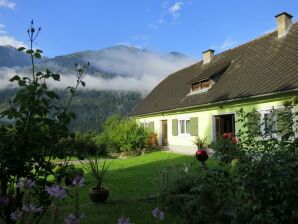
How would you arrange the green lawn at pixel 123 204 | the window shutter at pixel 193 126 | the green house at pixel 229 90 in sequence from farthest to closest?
the window shutter at pixel 193 126 < the green house at pixel 229 90 < the green lawn at pixel 123 204

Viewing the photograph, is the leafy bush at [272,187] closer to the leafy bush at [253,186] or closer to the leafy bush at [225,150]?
the leafy bush at [253,186]

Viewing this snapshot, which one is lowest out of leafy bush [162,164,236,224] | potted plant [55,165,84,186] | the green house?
Answer: leafy bush [162,164,236,224]

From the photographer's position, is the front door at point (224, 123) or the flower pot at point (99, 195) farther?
the front door at point (224, 123)

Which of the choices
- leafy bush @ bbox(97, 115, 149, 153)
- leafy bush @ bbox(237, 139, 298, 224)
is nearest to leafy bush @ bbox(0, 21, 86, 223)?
leafy bush @ bbox(237, 139, 298, 224)

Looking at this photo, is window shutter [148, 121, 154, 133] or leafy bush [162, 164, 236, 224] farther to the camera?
window shutter [148, 121, 154, 133]

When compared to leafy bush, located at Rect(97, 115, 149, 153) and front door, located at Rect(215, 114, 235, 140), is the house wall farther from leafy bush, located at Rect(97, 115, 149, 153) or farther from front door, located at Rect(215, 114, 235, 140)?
leafy bush, located at Rect(97, 115, 149, 153)

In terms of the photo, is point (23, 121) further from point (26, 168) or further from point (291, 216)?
point (291, 216)

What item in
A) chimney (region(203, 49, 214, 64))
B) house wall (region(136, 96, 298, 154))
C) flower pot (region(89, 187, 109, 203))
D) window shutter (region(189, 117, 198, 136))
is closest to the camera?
flower pot (region(89, 187, 109, 203))

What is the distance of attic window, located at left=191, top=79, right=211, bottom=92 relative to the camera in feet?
68.8

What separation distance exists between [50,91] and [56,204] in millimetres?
1544

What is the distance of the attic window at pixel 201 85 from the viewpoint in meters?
21.0

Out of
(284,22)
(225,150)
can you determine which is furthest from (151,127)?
(225,150)

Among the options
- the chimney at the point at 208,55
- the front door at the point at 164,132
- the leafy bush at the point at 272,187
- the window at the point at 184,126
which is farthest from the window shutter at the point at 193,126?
the leafy bush at the point at 272,187

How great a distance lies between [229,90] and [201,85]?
3.69 m
